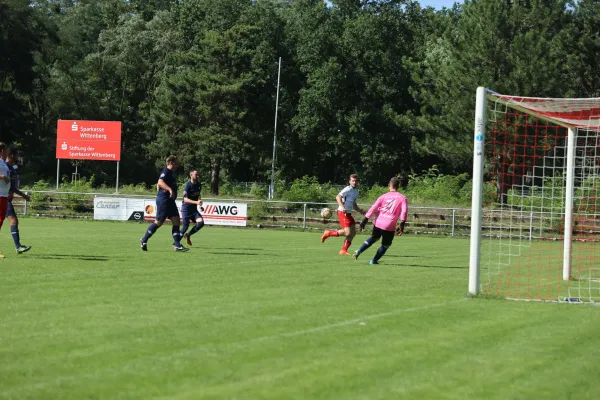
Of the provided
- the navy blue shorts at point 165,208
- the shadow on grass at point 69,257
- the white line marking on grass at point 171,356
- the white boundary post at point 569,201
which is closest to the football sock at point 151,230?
the navy blue shorts at point 165,208

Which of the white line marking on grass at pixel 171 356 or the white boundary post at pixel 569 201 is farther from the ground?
the white boundary post at pixel 569 201

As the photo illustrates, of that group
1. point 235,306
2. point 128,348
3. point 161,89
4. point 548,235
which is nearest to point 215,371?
point 128,348

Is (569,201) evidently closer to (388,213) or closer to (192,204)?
(388,213)

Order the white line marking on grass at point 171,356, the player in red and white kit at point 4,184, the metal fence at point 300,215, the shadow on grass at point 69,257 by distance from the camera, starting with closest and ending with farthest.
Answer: the white line marking on grass at point 171,356 < the player in red and white kit at point 4,184 < the shadow on grass at point 69,257 < the metal fence at point 300,215

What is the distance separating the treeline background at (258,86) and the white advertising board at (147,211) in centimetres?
1965

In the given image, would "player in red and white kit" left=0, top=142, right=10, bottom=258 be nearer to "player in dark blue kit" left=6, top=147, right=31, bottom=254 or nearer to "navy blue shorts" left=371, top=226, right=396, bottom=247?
"player in dark blue kit" left=6, top=147, right=31, bottom=254

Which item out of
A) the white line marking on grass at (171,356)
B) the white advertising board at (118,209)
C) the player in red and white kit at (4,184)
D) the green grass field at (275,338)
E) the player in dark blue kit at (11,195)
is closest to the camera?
the white line marking on grass at (171,356)

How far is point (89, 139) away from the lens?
1683 inches

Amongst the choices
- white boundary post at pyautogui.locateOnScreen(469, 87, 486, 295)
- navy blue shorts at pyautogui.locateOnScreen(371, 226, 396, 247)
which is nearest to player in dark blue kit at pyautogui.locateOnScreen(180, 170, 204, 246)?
navy blue shorts at pyautogui.locateOnScreen(371, 226, 396, 247)

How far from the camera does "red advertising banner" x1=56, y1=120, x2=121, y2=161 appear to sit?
42625 millimetres

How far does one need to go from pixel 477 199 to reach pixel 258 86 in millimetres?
55610

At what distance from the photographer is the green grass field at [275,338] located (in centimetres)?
618

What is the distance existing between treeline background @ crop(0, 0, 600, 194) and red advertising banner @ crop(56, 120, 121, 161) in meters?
19.2

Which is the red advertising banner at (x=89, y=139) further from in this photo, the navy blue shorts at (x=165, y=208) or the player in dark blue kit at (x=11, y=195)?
the player in dark blue kit at (x=11, y=195)
